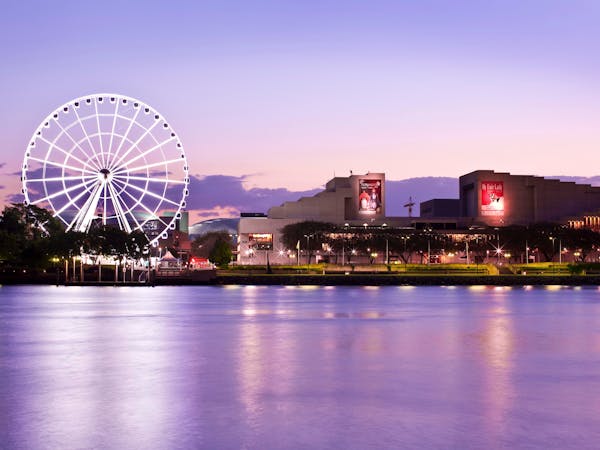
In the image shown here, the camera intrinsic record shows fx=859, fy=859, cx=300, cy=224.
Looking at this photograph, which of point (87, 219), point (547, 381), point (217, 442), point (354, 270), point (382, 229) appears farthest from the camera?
point (382, 229)

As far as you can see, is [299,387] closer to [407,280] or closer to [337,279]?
[337,279]

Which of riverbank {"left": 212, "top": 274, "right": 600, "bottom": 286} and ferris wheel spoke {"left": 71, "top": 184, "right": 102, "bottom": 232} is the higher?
ferris wheel spoke {"left": 71, "top": 184, "right": 102, "bottom": 232}

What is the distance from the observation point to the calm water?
16047 millimetres

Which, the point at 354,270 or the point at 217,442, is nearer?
the point at 217,442

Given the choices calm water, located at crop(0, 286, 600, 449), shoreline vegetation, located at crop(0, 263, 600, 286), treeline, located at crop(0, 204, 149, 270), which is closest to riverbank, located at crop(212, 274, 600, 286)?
shoreline vegetation, located at crop(0, 263, 600, 286)

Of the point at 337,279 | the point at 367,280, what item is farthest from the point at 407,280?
the point at 337,279

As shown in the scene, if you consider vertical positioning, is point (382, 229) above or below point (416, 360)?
above

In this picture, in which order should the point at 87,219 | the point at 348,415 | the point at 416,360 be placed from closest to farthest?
the point at 348,415
the point at 416,360
the point at 87,219

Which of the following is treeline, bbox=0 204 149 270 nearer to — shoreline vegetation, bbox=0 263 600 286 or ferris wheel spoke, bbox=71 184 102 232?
shoreline vegetation, bbox=0 263 600 286

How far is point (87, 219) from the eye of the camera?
313 ft

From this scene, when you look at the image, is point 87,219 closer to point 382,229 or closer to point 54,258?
point 54,258

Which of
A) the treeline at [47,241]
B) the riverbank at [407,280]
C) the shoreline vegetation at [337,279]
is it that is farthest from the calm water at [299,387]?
the riverbank at [407,280]

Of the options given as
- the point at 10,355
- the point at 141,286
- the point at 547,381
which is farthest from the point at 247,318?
the point at 141,286

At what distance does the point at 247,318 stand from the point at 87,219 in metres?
47.7
